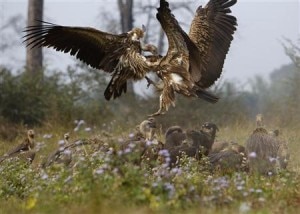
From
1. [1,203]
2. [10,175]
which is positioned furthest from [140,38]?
[1,203]

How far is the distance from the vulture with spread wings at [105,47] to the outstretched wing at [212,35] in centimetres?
90

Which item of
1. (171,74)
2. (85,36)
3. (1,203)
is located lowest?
(1,203)

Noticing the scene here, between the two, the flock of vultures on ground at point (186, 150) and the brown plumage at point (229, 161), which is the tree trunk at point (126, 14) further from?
the brown plumage at point (229, 161)

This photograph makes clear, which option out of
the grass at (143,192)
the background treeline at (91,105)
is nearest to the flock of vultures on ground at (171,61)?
the grass at (143,192)

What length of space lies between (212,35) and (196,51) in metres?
1.03

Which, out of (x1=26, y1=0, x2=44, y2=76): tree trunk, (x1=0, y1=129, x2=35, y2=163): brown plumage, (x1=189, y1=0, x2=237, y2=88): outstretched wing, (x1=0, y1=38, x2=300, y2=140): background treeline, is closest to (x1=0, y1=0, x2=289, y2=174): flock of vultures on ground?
(x1=189, y1=0, x2=237, y2=88): outstretched wing

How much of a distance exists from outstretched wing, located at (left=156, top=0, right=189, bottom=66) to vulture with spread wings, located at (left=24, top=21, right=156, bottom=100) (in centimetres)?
44

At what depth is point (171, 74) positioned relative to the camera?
9391 millimetres

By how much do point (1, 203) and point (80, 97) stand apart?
15229 millimetres

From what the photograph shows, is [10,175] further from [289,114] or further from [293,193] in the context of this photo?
[289,114]

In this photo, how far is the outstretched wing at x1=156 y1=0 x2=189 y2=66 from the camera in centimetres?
865

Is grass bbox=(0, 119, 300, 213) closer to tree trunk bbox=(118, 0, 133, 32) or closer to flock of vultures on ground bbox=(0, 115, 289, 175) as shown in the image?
flock of vultures on ground bbox=(0, 115, 289, 175)

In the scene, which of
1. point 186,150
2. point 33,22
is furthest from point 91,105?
point 186,150

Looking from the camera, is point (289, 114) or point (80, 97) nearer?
point (289, 114)
